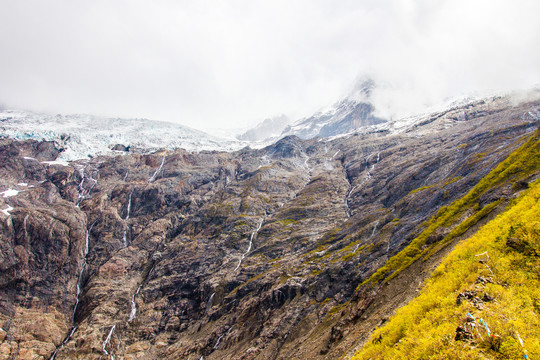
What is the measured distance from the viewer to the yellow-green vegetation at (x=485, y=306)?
49.6 feet

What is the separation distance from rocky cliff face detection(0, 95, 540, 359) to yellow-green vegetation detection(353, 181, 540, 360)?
18.4 meters

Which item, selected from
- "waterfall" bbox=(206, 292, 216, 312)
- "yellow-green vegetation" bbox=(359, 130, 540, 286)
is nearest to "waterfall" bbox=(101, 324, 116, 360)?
"waterfall" bbox=(206, 292, 216, 312)

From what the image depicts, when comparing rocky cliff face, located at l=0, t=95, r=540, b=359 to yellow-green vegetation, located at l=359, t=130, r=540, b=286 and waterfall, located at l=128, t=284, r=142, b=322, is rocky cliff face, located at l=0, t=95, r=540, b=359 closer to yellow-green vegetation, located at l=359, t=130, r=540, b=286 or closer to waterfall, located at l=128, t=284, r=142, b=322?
waterfall, located at l=128, t=284, r=142, b=322

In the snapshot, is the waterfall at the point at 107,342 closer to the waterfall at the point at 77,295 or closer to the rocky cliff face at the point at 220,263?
the rocky cliff face at the point at 220,263

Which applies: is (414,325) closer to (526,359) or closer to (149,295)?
(526,359)

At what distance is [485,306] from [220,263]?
130 m

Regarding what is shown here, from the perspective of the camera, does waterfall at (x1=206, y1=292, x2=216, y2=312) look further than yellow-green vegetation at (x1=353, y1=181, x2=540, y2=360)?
Yes

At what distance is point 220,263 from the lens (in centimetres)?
13838

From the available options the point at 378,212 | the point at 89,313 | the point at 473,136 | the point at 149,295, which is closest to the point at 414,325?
the point at 378,212

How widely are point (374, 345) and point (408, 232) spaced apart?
58.7 metres

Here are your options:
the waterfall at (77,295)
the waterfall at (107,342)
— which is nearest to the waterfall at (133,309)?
the waterfall at (107,342)

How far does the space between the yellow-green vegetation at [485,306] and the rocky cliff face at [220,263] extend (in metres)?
18.4

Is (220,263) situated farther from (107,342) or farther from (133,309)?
(107,342)

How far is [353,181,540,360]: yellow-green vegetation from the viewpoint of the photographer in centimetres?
1512
